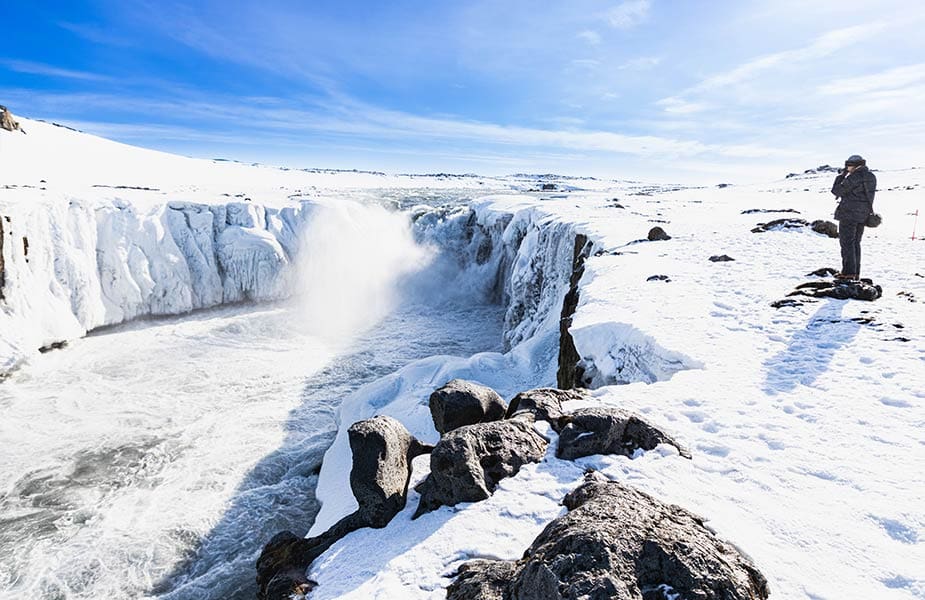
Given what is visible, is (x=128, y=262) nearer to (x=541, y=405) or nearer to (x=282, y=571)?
(x=282, y=571)

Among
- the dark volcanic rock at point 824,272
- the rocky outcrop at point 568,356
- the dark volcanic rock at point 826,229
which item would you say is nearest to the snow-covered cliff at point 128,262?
the rocky outcrop at point 568,356

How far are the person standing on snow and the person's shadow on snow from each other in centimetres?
168

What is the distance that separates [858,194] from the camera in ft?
28.0

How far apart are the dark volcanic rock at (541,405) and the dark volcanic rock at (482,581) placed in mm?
2077

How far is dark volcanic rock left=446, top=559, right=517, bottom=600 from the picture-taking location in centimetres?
314

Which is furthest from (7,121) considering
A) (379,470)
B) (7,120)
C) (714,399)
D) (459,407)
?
(714,399)

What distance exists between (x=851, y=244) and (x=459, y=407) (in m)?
8.37

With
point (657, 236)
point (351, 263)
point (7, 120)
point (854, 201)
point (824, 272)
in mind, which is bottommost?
point (351, 263)

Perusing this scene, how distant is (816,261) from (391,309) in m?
23.3

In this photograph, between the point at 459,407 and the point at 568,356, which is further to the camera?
the point at 568,356

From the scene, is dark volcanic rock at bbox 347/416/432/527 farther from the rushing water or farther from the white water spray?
the white water spray

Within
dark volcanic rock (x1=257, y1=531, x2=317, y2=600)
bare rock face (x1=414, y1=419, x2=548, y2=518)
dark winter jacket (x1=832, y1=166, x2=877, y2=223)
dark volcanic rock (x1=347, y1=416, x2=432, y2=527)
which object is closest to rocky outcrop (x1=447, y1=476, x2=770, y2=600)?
bare rock face (x1=414, y1=419, x2=548, y2=518)

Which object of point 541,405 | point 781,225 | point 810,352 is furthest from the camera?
point 781,225

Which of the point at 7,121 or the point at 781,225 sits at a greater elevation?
the point at 7,121
